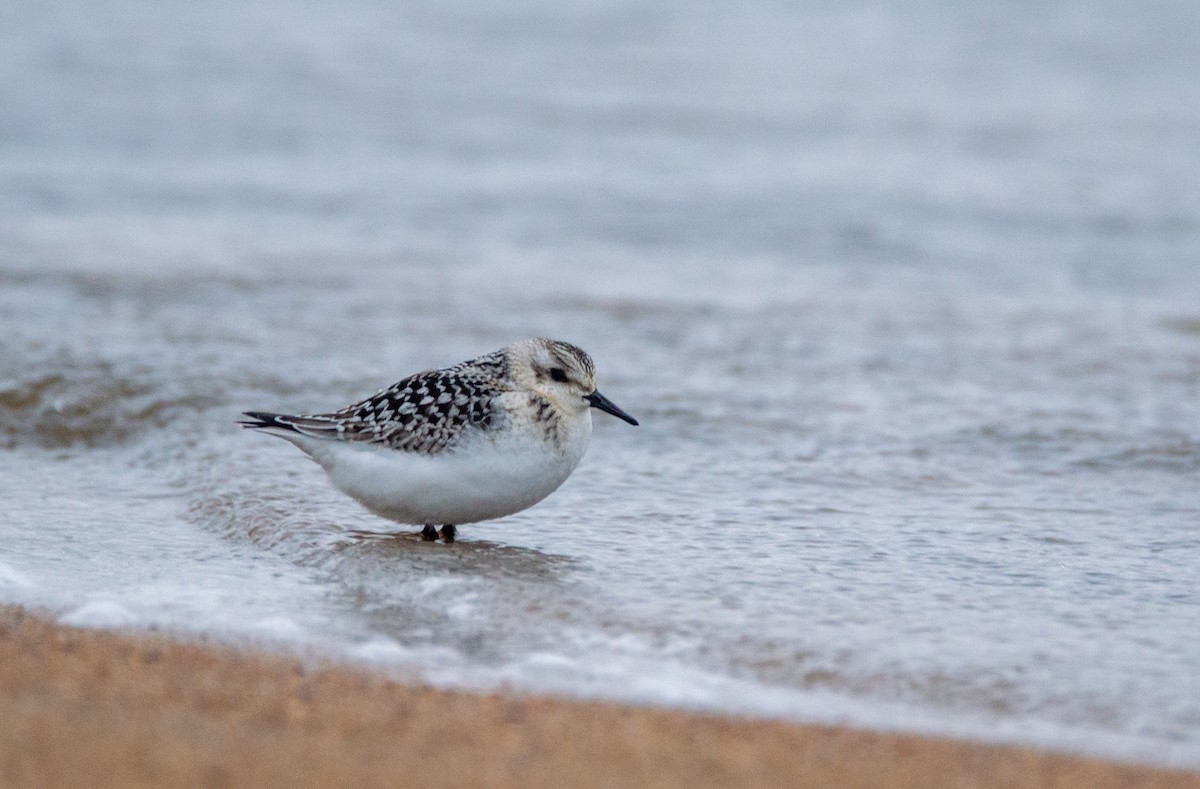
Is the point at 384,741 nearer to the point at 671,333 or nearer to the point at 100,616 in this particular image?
the point at 100,616

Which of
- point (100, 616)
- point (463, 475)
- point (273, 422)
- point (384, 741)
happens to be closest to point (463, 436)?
point (463, 475)

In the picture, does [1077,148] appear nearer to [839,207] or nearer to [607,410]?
[839,207]

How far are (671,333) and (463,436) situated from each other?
4137mm

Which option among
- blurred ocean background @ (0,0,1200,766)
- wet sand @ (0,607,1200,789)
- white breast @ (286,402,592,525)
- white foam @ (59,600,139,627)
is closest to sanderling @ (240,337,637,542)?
white breast @ (286,402,592,525)

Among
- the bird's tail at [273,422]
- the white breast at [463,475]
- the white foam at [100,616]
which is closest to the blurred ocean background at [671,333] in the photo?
the white foam at [100,616]

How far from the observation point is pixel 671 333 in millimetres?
9625

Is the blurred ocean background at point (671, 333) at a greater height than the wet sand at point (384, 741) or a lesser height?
greater

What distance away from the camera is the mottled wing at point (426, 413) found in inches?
223

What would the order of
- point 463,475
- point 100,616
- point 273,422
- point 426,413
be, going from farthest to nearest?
point 273,422 → point 426,413 → point 463,475 → point 100,616

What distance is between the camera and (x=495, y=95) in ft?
58.6

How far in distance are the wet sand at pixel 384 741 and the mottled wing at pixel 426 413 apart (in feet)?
4.90

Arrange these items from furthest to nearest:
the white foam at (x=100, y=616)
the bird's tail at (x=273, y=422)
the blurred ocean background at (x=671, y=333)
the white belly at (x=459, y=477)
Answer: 1. the bird's tail at (x=273, y=422)
2. the white belly at (x=459, y=477)
3. the blurred ocean background at (x=671, y=333)
4. the white foam at (x=100, y=616)

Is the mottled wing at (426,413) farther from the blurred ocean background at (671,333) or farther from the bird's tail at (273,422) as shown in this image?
the blurred ocean background at (671,333)

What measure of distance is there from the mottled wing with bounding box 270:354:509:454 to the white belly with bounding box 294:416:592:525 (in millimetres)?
58
